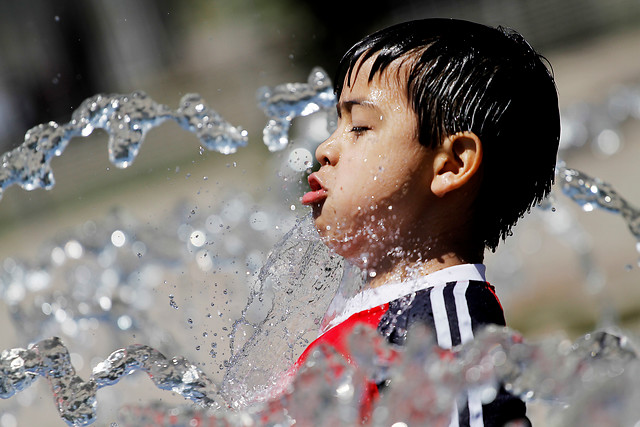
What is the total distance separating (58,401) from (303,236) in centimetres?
40

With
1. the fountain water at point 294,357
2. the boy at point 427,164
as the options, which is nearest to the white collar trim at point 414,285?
the boy at point 427,164

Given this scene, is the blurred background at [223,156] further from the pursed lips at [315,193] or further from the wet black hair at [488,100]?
the pursed lips at [315,193]

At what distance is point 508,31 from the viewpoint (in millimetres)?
1321

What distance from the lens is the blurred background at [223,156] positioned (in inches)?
114

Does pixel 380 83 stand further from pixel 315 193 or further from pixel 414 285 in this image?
pixel 414 285

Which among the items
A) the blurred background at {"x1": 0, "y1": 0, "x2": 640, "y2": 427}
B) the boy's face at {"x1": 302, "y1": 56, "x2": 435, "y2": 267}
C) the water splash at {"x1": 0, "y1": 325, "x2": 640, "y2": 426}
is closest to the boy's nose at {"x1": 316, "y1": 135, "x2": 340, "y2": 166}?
the boy's face at {"x1": 302, "y1": 56, "x2": 435, "y2": 267}

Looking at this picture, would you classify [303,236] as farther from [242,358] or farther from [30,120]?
[30,120]

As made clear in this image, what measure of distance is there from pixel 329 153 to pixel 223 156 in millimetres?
3891

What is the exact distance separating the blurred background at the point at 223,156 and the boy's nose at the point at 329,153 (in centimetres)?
22

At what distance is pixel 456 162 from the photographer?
1152mm

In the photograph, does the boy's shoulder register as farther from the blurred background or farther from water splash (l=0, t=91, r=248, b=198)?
water splash (l=0, t=91, r=248, b=198)

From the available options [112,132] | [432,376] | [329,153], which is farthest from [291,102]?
[432,376]

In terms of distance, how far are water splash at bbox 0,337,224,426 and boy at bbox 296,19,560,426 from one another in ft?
0.51

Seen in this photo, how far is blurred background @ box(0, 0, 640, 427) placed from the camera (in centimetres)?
290
